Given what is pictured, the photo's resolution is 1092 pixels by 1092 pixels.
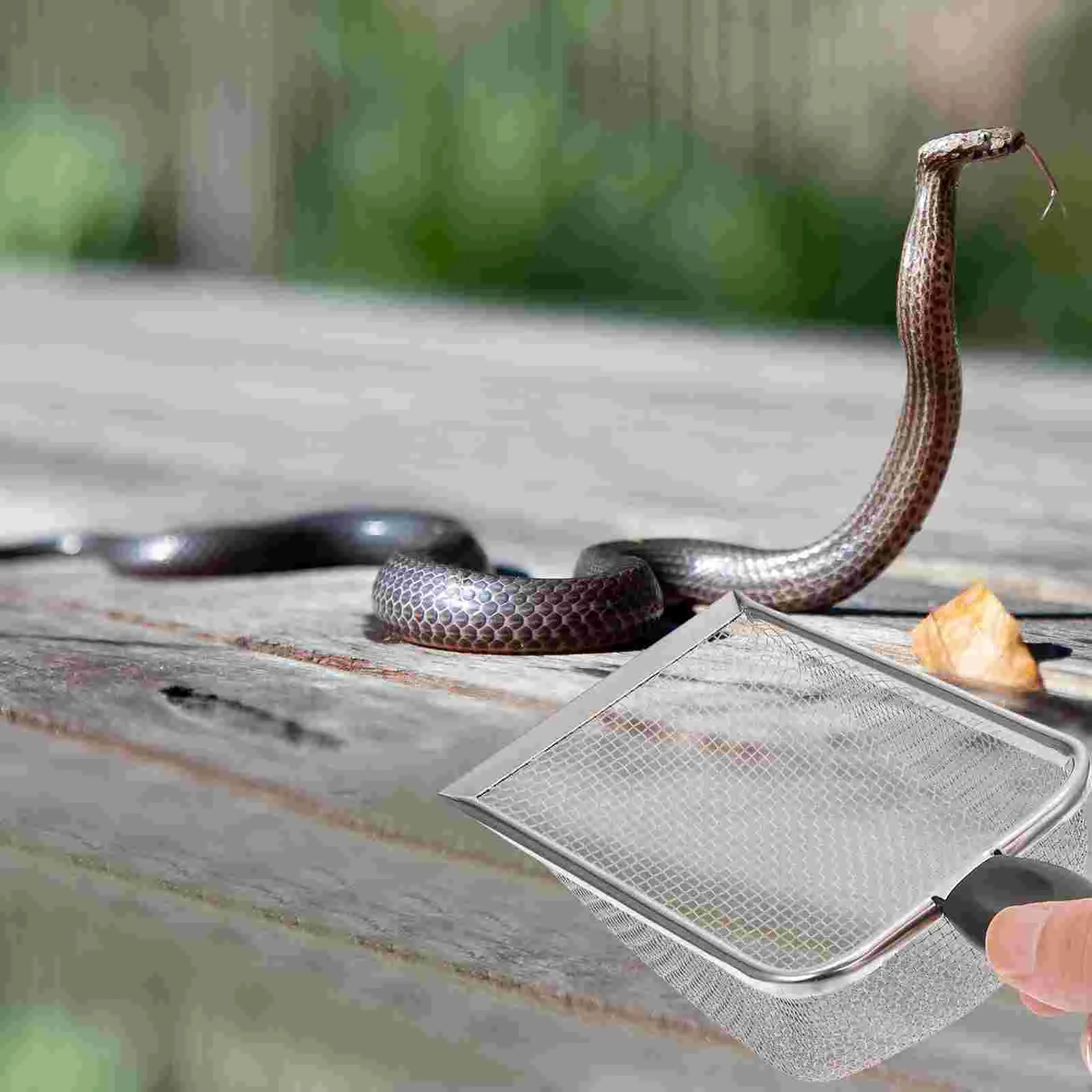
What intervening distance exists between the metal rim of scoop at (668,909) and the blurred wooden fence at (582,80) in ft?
18.2

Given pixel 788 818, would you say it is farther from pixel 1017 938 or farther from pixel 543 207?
pixel 543 207

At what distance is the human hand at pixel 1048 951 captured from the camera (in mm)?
1247

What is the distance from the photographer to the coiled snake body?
2008 mm

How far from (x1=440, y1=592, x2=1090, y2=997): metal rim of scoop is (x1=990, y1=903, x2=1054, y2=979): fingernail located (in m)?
0.08

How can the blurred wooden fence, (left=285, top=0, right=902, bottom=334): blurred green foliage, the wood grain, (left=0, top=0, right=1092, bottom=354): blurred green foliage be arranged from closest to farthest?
the wood grain → (left=0, top=0, right=1092, bottom=354): blurred green foliage → (left=285, top=0, right=902, bottom=334): blurred green foliage → the blurred wooden fence

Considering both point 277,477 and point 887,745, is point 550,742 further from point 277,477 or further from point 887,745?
point 277,477

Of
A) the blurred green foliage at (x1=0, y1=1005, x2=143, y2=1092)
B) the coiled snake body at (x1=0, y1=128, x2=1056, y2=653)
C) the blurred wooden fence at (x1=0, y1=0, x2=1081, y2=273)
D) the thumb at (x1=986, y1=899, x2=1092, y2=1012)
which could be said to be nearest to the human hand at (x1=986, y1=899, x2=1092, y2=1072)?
the thumb at (x1=986, y1=899, x2=1092, y2=1012)

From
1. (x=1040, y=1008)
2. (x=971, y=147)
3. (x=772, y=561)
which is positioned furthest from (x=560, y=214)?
(x=1040, y=1008)

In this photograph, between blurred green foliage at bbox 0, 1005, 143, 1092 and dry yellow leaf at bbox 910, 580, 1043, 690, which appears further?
dry yellow leaf at bbox 910, 580, 1043, 690

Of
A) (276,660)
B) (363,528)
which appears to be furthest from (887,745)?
(363,528)

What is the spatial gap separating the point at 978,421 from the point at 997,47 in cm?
323

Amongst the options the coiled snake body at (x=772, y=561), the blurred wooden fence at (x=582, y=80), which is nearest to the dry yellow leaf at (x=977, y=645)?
the coiled snake body at (x=772, y=561)

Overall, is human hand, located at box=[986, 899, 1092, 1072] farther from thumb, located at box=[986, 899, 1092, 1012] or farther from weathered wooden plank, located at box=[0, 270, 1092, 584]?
weathered wooden plank, located at box=[0, 270, 1092, 584]

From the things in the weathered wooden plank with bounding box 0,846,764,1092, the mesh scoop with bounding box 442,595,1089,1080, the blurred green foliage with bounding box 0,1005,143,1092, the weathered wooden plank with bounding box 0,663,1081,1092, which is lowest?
the blurred green foliage with bounding box 0,1005,143,1092
